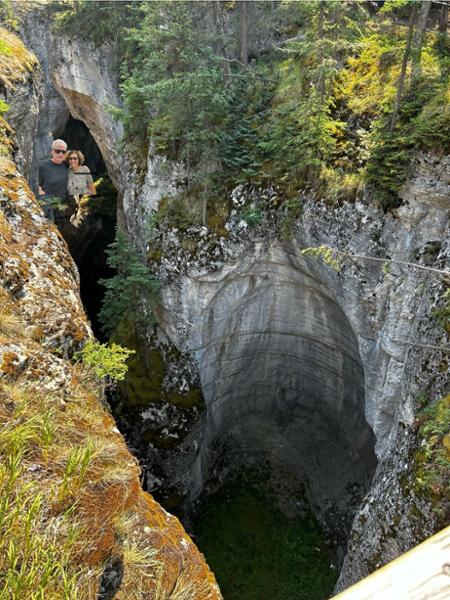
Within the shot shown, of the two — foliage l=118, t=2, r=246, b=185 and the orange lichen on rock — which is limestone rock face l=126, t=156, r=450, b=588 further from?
the orange lichen on rock

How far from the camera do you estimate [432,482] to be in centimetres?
878

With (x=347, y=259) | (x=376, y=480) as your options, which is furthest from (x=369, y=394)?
(x=347, y=259)

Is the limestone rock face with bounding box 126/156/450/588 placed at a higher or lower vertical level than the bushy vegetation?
lower

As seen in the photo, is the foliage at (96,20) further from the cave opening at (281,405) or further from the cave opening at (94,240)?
the cave opening at (281,405)

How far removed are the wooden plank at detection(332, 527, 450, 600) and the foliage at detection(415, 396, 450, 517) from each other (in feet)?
26.8

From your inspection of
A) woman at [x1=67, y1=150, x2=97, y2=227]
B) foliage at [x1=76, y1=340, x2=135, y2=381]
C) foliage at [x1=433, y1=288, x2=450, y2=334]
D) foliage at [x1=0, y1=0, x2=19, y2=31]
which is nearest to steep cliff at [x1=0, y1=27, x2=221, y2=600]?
foliage at [x1=76, y1=340, x2=135, y2=381]

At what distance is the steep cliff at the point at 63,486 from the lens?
3.54 metres

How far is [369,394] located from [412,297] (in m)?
3.55

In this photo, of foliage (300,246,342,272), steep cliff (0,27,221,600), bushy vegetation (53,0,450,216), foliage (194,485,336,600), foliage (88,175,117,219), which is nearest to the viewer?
steep cliff (0,27,221,600)

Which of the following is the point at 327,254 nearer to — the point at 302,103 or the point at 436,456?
the point at 436,456

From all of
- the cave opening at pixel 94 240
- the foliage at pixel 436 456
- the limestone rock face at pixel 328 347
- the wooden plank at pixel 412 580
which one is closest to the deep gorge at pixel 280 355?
the limestone rock face at pixel 328 347

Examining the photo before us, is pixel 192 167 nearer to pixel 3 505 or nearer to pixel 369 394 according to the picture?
pixel 369 394

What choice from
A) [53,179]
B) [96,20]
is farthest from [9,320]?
[96,20]

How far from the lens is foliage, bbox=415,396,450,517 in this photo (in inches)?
339
